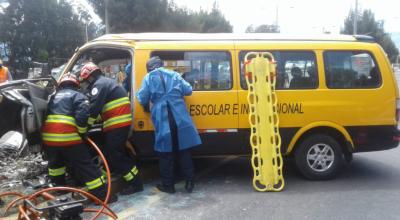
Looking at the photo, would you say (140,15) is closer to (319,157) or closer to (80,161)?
(319,157)

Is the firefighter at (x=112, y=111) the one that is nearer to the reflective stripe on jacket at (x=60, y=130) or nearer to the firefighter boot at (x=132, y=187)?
the firefighter boot at (x=132, y=187)

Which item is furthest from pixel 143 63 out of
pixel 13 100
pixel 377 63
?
pixel 377 63

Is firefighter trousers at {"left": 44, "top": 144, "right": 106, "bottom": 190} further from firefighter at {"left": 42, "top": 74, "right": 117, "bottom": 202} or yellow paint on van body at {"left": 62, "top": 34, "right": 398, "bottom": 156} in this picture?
yellow paint on van body at {"left": 62, "top": 34, "right": 398, "bottom": 156}

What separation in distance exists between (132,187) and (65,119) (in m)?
1.29

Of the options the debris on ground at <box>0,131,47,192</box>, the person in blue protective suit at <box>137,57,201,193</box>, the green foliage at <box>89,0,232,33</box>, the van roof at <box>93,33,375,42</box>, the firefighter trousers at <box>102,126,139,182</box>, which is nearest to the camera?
the firefighter trousers at <box>102,126,139,182</box>

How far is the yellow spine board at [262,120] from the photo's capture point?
5.98m

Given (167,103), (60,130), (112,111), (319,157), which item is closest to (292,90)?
(319,157)

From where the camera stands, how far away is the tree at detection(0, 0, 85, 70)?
33.0 m

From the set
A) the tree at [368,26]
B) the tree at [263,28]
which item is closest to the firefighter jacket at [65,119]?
the tree at [263,28]

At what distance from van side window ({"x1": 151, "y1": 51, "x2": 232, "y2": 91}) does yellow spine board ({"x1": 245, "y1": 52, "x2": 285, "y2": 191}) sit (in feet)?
0.96

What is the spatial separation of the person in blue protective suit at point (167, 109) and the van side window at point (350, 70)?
198 centimetres

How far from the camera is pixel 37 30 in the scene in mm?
34219

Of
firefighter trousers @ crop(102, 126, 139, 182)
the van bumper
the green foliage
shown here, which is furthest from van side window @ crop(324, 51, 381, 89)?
the green foliage

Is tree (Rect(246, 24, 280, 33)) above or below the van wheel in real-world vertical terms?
above
